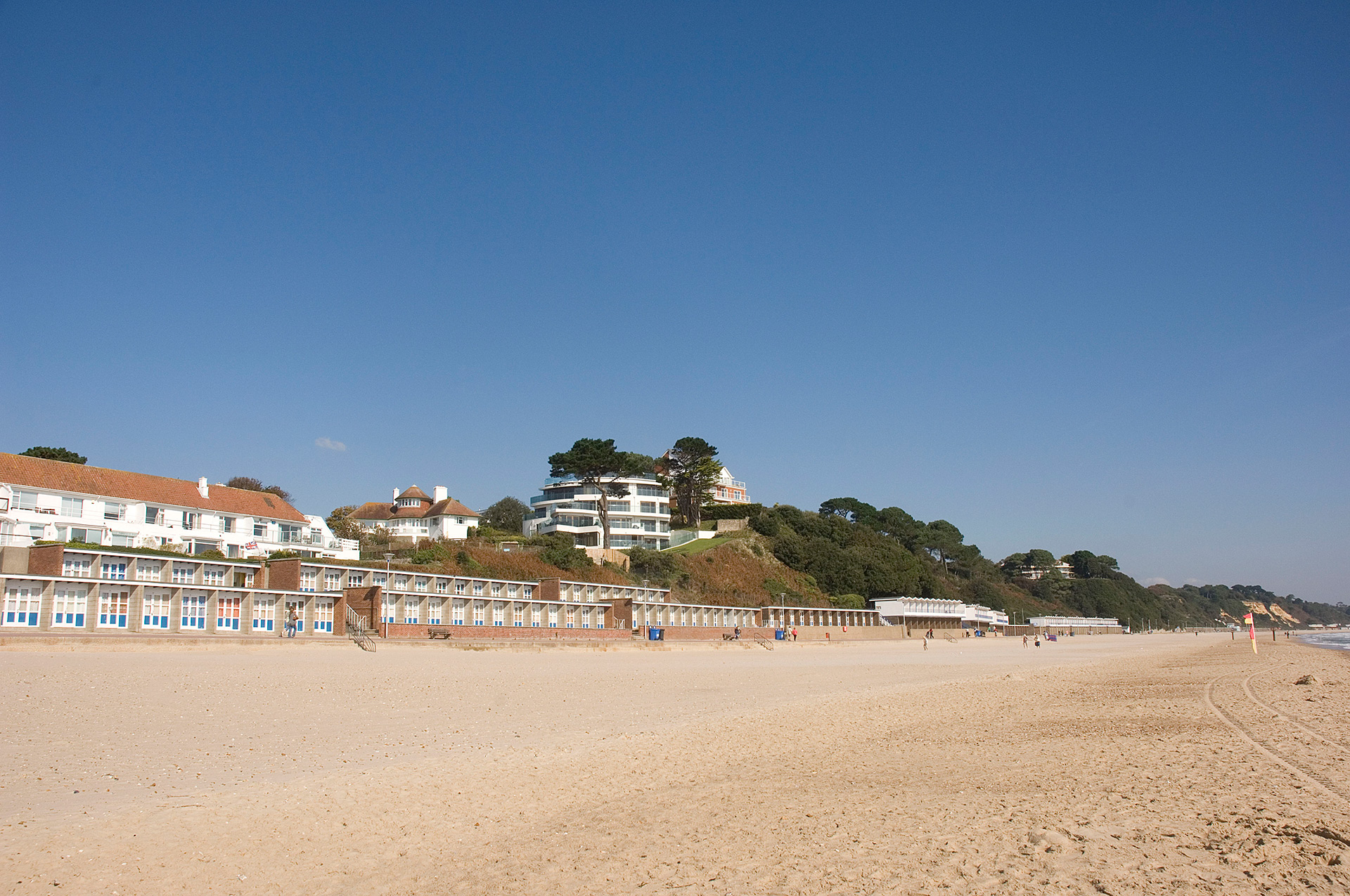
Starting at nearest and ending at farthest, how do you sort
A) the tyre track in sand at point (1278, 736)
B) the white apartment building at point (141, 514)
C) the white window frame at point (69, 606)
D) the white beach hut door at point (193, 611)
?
the tyre track in sand at point (1278, 736)
the white window frame at point (69, 606)
the white beach hut door at point (193, 611)
the white apartment building at point (141, 514)

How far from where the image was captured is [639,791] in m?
10.1

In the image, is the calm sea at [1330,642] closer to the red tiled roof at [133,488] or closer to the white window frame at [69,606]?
the red tiled roof at [133,488]

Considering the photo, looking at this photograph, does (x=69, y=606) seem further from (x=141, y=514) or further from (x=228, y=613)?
(x=141, y=514)

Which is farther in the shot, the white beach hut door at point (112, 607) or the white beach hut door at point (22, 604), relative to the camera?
the white beach hut door at point (112, 607)

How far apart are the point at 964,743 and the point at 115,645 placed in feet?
78.4

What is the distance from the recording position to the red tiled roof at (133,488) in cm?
4428

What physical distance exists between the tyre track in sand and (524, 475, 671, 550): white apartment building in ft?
228

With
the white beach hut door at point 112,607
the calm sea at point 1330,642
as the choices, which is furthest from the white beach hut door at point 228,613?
the calm sea at point 1330,642

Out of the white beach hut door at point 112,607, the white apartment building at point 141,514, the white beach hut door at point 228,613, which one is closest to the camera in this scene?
the white beach hut door at point 112,607

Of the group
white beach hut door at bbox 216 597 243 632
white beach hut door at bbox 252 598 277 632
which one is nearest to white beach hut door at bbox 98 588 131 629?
white beach hut door at bbox 216 597 243 632

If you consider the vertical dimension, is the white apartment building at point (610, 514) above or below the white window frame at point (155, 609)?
above

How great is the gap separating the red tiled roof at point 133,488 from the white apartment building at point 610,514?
34.2 m

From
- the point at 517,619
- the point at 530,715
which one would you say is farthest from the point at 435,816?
the point at 517,619

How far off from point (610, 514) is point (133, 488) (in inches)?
1939
